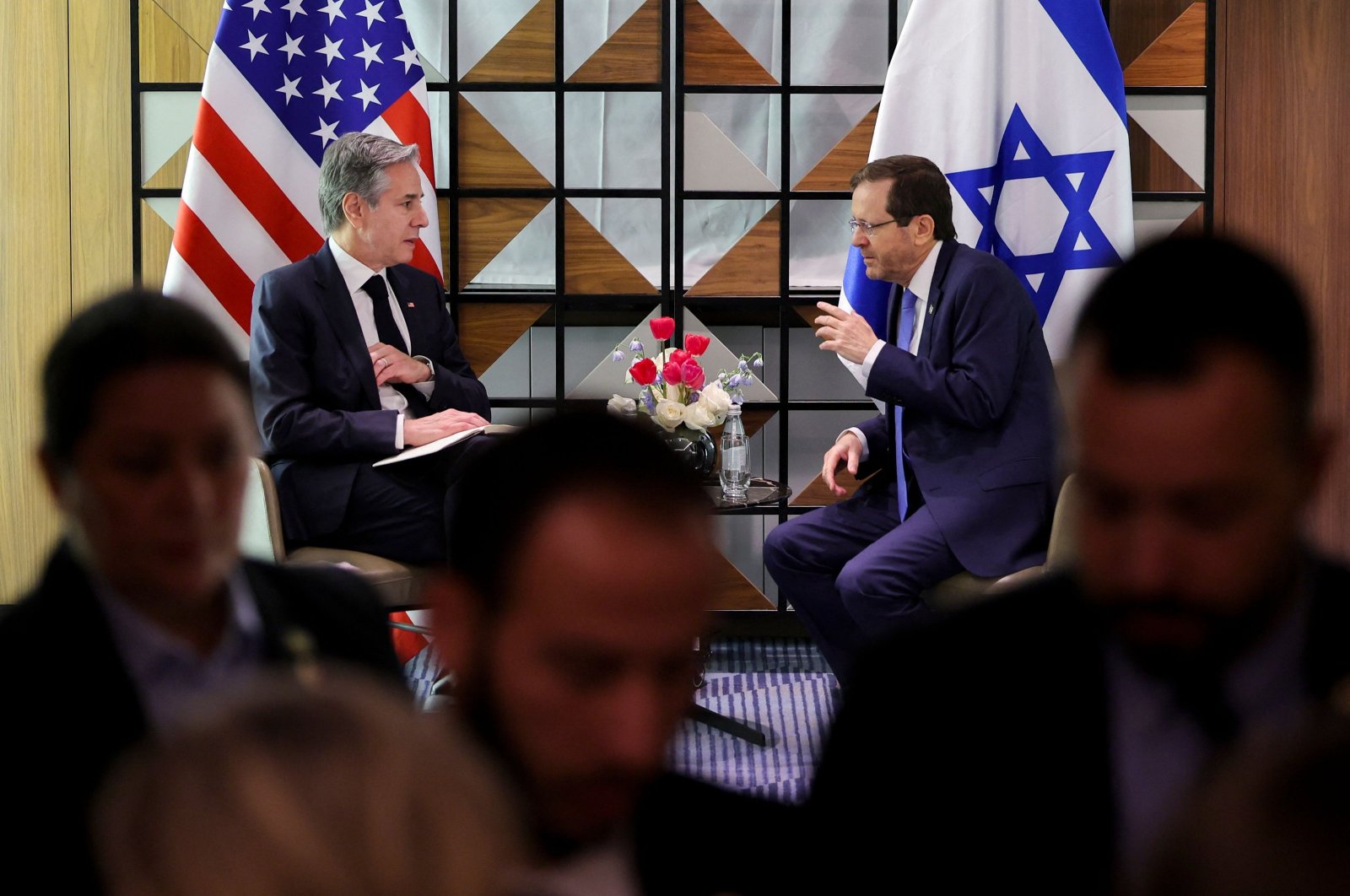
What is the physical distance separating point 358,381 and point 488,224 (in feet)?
4.71

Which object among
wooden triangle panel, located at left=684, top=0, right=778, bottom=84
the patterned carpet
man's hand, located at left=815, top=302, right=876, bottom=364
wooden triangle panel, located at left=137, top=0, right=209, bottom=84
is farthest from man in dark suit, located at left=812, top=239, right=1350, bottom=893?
wooden triangle panel, located at left=137, top=0, right=209, bottom=84

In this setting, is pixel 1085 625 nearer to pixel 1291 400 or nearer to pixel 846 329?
pixel 1291 400

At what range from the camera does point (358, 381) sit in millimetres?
3666

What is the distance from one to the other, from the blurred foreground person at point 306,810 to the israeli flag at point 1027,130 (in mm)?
4017

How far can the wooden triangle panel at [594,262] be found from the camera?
4953mm

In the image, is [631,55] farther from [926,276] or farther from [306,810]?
[306,810]

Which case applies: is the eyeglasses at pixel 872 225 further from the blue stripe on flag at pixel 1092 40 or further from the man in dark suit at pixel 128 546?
the man in dark suit at pixel 128 546

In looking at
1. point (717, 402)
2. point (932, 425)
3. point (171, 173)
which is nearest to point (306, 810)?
point (932, 425)

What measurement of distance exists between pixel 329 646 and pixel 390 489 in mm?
2435

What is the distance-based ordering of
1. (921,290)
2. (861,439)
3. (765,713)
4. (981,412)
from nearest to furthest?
(981,412), (921,290), (861,439), (765,713)

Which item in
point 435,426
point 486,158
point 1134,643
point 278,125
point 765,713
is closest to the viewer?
point 1134,643

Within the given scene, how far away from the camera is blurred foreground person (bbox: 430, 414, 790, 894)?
2.61 feet

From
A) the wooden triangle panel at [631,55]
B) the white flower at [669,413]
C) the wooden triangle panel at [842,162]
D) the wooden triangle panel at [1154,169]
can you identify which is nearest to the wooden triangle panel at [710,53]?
the wooden triangle panel at [631,55]

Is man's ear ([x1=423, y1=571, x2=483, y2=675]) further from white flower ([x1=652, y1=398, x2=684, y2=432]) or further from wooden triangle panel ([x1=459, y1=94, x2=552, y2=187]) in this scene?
wooden triangle panel ([x1=459, y1=94, x2=552, y2=187])
